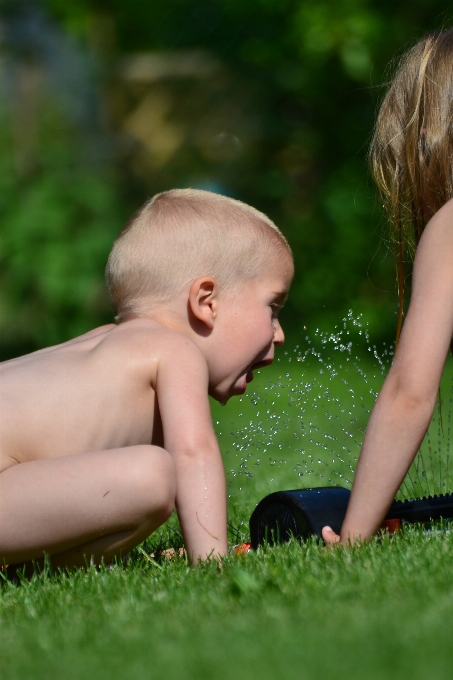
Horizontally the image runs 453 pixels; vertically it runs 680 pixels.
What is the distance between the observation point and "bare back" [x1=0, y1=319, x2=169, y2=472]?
2.36m

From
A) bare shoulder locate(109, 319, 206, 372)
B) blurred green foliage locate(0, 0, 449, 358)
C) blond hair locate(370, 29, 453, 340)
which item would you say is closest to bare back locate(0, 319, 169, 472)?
bare shoulder locate(109, 319, 206, 372)

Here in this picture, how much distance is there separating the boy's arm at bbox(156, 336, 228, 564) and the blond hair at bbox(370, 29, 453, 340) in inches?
28.3

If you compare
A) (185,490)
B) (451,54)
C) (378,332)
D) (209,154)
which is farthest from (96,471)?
(209,154)

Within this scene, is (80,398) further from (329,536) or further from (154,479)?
(329,536)

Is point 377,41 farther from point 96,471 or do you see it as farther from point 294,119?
point 96,471

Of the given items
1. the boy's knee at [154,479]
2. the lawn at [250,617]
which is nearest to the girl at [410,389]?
the lawn at [250,617]

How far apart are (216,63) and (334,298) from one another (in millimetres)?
2954

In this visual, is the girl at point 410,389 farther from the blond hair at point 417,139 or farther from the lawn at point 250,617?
the blond hair at point 417,139

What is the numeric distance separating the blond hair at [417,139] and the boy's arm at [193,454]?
2.36 ft

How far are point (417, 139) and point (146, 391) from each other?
42.7 inches

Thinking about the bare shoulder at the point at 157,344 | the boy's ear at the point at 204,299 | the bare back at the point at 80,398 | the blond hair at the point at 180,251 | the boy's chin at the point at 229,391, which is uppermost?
the blond hair at the point at 180,251

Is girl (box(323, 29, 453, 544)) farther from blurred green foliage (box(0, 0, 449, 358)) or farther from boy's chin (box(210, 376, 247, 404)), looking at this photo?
blurred green foliage (box(0, 0, 449, 358))

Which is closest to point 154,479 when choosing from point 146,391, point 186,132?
point 146,391

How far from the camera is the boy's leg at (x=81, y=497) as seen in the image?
2.24m
